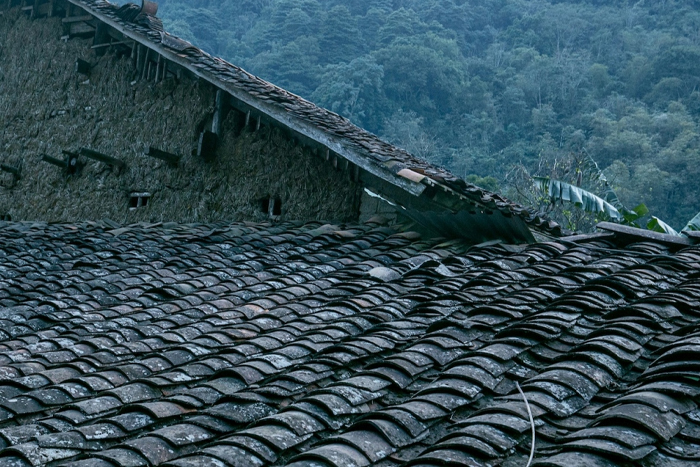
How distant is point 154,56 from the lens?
1087cm

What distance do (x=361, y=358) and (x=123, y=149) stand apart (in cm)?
862

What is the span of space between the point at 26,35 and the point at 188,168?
5.28 metres

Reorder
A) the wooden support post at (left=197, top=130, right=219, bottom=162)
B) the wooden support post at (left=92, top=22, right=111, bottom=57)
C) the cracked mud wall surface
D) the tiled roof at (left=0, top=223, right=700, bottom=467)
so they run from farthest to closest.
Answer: the wooden support post at (left=92, top=22, right=111, bottom=57), the wooden support post at (left=197, top=130, right=219, bottom=162), the cracked mud wall surface, the tiled roof at (left=0, top=223, right=700, bottom=467)

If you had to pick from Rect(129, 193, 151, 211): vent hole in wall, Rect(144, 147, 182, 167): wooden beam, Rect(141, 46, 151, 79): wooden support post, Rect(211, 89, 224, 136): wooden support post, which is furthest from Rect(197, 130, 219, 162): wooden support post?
Rect(141, 46, 151, 79): wooden support post

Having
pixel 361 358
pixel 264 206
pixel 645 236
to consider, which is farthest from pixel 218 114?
pixel 361 358

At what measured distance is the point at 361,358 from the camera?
12.7ft

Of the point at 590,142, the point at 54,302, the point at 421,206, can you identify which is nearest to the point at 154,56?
A: the point at 421,206

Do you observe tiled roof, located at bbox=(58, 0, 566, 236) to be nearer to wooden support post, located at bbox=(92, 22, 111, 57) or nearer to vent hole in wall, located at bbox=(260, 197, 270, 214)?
wooden support post, located at bbox=(92, 22, 111, 57)

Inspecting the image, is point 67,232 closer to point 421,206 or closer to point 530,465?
point 421,206

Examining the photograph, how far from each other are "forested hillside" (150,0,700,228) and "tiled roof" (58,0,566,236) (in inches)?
917

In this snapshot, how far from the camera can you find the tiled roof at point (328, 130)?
24.0 feet

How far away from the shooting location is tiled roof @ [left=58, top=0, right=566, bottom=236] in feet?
24.0

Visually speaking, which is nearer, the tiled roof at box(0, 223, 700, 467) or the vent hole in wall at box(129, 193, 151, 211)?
the tiled roof at box(0, 223, 700, 467)

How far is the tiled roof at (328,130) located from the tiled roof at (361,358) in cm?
78
